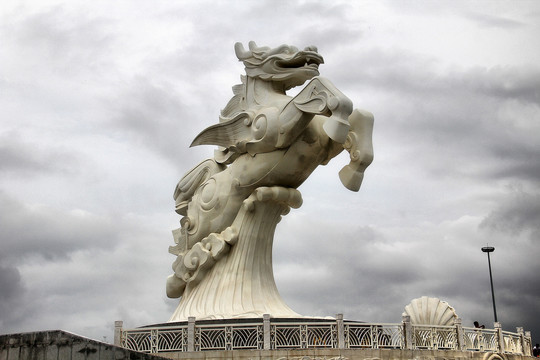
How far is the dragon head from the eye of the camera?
1883cm

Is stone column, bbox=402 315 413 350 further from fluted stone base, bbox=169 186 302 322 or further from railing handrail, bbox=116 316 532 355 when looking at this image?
fluted stone base, bbox=169 186 302 322

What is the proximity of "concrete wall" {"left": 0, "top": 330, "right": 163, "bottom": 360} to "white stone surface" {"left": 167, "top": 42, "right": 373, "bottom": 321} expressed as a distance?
18.3 feet

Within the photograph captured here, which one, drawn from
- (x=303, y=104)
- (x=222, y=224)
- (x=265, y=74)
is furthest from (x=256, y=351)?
(x=265, y=74)

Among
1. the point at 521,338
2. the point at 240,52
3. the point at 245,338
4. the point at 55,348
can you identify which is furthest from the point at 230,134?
the point at 521,338

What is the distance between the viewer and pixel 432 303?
1816cm

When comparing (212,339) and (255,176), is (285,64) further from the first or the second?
(212,339)

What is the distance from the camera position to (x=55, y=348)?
479 inches

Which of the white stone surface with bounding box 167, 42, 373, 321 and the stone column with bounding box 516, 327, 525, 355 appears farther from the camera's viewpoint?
the stone column with bounding box 516, 327, 525, 355

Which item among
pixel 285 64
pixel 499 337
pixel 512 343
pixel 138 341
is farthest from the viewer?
pixel 285 64

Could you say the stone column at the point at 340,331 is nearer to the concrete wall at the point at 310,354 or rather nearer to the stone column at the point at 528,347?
the concrete wall at the point at 310,354

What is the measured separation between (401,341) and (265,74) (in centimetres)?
741

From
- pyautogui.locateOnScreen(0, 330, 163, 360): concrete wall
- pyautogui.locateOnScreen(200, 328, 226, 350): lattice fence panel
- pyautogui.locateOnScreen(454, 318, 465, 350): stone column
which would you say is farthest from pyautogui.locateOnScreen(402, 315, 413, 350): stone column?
pyautogui.locateOnScreen(0, 330, 163, 360): concrete wall

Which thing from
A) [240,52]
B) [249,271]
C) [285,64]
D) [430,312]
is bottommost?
[430,312]

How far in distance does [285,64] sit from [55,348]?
31.6 ft
